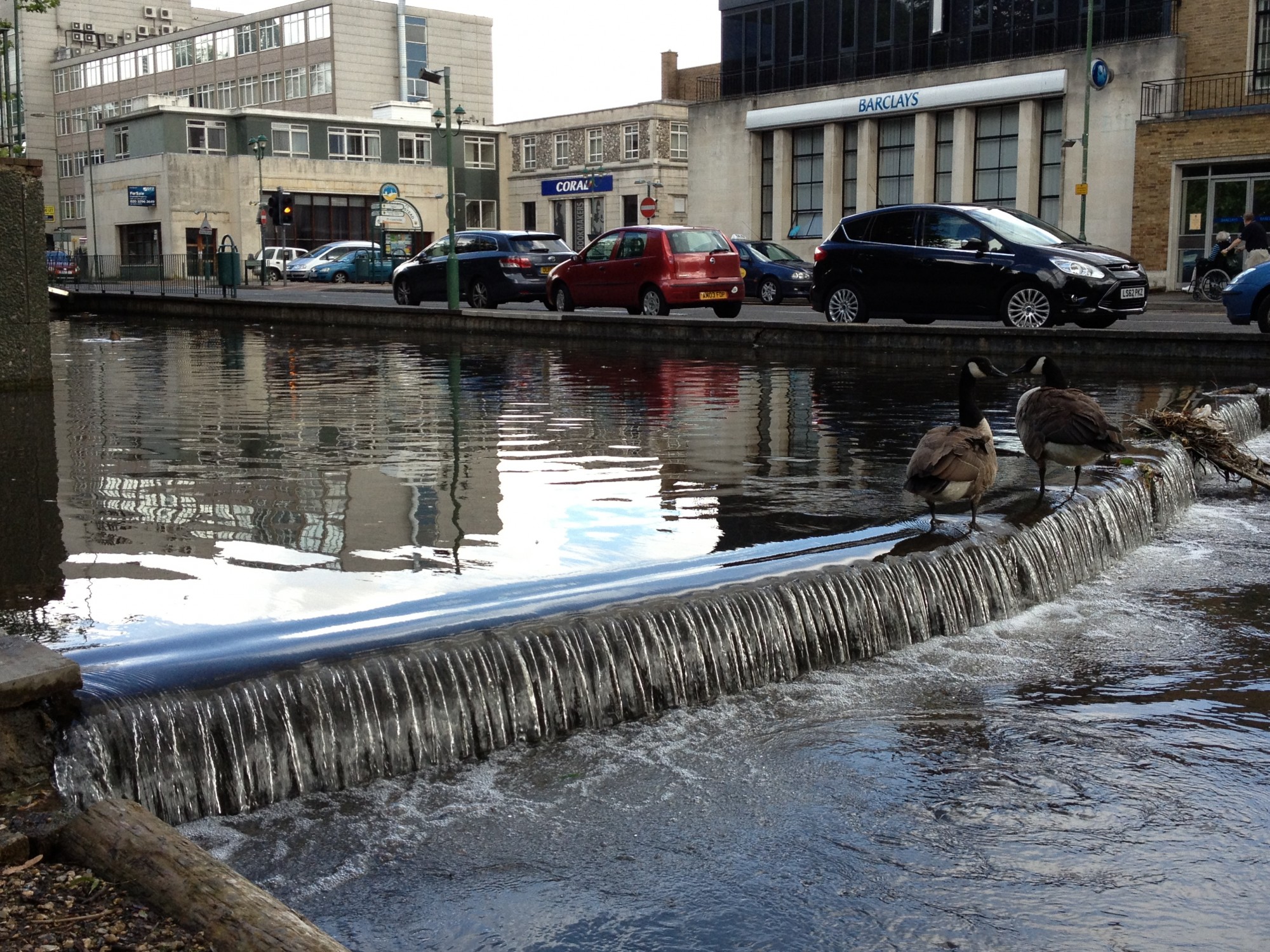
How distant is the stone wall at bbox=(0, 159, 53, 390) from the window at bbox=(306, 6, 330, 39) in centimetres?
7049

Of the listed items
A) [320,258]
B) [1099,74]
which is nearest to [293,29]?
[320,258]

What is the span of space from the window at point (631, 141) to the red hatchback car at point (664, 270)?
4409 cm

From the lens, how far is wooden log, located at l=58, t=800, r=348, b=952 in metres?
2.73

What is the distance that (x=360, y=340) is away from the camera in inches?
833

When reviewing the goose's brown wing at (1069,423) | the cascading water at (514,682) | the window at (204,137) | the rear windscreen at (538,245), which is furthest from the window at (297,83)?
the cascading water at (514,682)

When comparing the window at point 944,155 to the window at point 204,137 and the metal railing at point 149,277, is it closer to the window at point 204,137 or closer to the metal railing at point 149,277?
the metal railing at point 149,277

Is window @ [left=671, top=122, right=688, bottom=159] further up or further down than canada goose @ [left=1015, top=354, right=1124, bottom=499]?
further up

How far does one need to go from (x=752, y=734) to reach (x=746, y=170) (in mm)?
42257

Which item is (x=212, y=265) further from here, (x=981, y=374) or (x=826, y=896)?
(x=826, y=896)

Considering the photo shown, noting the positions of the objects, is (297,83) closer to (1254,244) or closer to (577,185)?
(577,185)

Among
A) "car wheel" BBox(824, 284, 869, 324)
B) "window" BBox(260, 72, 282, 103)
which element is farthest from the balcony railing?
"window" BBox(260, 72, 282, 103)

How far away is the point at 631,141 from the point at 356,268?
20082 mm

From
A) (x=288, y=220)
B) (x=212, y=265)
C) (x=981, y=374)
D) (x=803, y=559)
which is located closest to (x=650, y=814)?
(x=803, y=559)

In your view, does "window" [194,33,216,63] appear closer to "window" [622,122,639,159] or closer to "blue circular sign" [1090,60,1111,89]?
"window" [622,122,639,159]
